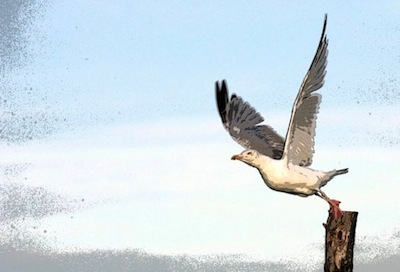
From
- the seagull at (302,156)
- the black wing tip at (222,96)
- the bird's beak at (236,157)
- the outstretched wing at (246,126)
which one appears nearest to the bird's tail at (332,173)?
the seagull at (302,156)

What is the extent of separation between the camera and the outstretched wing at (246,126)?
17.4 m

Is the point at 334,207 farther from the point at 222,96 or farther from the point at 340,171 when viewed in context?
the point at 222,96

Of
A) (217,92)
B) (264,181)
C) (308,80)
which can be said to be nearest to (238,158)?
(264,181)

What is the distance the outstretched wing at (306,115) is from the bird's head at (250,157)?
21.2 inches

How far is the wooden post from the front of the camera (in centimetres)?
1400

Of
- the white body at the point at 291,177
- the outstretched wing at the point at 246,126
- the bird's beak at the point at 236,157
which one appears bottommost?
the white body at the point at 291,177

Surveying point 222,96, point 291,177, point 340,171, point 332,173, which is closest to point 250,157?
point 291,177

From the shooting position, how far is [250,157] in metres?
15.6

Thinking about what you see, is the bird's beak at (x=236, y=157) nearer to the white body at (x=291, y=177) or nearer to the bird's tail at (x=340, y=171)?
the white body at (x=291, y=177)

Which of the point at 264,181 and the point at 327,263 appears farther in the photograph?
the point at 264,181

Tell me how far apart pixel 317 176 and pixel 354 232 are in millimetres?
1550

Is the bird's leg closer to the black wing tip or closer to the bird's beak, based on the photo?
the bird's beak

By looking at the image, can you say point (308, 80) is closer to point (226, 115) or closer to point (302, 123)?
point (302, 123)

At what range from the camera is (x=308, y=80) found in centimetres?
1452
